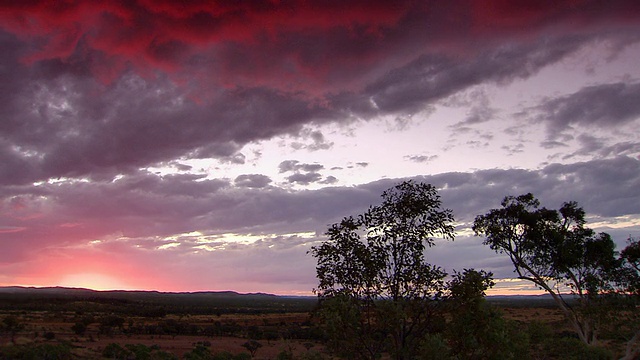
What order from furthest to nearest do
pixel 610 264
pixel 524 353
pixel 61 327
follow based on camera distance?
pixel 61 327 → pixel 610 264 → pixel 524 353

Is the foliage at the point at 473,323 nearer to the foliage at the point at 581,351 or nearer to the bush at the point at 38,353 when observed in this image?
the foliage at the point at 581,351

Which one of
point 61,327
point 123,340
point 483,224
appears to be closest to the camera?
point 483,224

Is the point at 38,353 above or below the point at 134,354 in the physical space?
above

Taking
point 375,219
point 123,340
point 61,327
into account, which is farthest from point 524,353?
point 61,327

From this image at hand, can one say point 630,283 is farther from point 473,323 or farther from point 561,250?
point 473,323

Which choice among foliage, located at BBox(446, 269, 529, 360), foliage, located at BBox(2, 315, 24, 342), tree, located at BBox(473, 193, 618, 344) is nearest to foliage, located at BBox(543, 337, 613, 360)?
tree, located at BBox(473, 193, 618, 344)

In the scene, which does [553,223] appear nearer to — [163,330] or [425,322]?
[425,322]

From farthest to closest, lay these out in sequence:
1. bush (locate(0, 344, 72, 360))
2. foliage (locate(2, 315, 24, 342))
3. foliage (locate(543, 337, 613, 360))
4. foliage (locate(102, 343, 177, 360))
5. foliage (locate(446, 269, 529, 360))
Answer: foliage (locate(2, 315, 24, 342))
foliage (locate(102, 343, 177, 360))
bush (locate(0, 344, 72, 360))
foliage (locate(543, 337, 613, 360))
foliage (locate(446, 269, 529, 360))

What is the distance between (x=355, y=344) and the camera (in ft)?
47.0

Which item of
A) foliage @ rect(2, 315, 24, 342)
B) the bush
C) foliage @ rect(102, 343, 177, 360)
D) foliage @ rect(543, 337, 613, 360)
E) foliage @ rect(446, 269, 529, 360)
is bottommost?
foliage @ rect(102, 343, 177, 360)

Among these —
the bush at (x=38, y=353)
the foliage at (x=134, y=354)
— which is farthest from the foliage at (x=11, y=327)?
the bush at (x=38, y=353)

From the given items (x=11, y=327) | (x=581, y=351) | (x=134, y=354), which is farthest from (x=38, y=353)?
(x=581, y=351)

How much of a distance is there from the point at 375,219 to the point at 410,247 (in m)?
1.44

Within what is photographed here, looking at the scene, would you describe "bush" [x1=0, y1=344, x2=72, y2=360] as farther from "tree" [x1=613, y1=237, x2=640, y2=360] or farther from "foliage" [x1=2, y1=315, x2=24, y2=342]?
"tree" [x1=613, y1=237, x2=640, y2=360]
